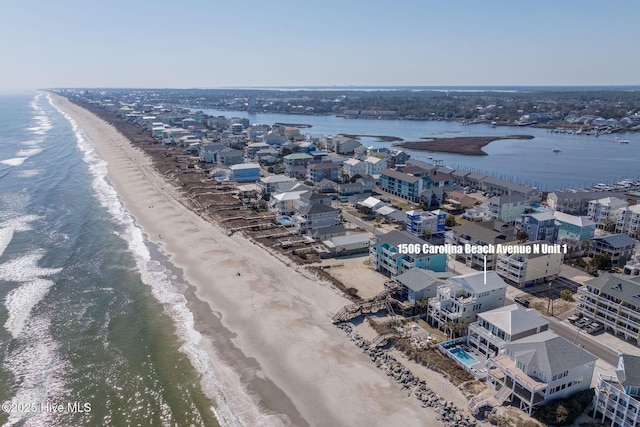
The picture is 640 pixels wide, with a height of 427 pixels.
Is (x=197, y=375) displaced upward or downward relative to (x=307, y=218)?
downward

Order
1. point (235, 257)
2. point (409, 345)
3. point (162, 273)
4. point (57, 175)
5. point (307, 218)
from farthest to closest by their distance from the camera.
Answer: point (57, 175) → point (307, 218) → point (235, 257) → point (162, 273) → point (409, 345)

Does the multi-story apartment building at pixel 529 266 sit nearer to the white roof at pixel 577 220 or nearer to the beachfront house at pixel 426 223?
the white roof at pixel 577 220

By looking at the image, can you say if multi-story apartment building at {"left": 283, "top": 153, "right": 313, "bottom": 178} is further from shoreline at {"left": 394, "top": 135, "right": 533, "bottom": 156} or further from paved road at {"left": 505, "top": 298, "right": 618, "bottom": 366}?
paved road at {"left": 505, "top": 298, "right": 618, "bottom": 366}

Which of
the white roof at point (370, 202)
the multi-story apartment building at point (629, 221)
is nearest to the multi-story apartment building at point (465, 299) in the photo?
the white roof at point (370, 202)

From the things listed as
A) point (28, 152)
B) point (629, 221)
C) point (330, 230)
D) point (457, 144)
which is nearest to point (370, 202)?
point (330, 230)

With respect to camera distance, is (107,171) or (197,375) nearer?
(197,375)

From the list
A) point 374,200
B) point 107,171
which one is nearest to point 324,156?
point 374,200

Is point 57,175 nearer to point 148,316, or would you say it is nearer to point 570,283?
point 148,316
